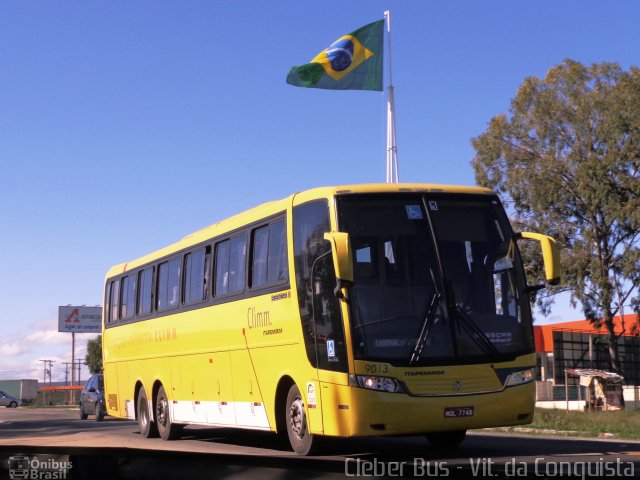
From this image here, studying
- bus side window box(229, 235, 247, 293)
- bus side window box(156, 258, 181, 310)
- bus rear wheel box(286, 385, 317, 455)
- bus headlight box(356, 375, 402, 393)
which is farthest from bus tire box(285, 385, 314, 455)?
bus side window box(156, 258, 181, 310)

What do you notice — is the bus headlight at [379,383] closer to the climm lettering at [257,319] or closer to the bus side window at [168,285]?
the climm lettering at [257,319]

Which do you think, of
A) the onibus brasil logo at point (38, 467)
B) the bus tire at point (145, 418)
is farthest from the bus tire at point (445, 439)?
the onibus brasil logo at point (38, 467)

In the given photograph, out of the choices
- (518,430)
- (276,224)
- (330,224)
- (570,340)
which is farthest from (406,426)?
(570,340)

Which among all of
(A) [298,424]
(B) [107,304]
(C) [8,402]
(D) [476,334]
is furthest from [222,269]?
(C) [8,402]

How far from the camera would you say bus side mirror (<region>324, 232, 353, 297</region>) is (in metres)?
11.5

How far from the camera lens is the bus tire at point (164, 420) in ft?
63.6

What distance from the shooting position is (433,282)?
12273 millimetres

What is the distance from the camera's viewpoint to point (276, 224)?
14.3 metres

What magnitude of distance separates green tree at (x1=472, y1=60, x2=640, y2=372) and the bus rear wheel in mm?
37286

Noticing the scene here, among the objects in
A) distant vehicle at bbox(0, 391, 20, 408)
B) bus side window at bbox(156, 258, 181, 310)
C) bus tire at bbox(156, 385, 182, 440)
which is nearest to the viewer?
bus side window at bbox(156, 258, 181, 310)

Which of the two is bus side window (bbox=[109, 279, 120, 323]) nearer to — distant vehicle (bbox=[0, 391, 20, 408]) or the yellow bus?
the yellow bus

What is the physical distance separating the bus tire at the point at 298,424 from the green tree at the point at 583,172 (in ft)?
122

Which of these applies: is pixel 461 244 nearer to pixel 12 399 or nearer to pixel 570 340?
pixel 570 340

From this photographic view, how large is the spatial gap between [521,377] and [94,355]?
103447mm
